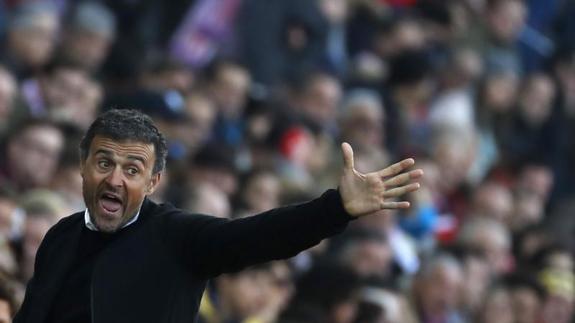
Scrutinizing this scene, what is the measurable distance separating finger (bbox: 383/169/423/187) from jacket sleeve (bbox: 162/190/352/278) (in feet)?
0.50

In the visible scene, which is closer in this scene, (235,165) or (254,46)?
(235,165)

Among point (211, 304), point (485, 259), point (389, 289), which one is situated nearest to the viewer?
point (211, 304)

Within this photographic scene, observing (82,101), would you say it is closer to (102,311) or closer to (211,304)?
(211,304)

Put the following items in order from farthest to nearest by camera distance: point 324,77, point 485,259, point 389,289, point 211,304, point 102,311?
point 324,77 < point 485,259 < point 389,289 < point 211,304 < point 102,311

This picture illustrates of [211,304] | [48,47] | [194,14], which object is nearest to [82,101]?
[48,47]

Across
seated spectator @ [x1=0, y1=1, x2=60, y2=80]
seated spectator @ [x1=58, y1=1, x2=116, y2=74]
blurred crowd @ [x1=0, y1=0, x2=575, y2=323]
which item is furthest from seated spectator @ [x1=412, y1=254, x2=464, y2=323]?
seated spectator @ [x1=0, y1=1, x2=60, y2=80]

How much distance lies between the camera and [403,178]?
3.97 meters

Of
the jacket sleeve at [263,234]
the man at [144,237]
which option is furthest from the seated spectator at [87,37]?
the jacket sleeve at [263,234]

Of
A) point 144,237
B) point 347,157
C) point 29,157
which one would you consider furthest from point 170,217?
point 29,157

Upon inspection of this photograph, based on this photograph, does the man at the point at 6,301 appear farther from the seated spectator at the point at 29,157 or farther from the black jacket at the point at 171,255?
the seated spectator at the point at 29,157

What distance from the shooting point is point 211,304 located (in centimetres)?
688

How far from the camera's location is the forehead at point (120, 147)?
4082mm

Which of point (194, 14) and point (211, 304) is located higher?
A: point (194, 14)

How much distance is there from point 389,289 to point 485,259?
1.96 m
